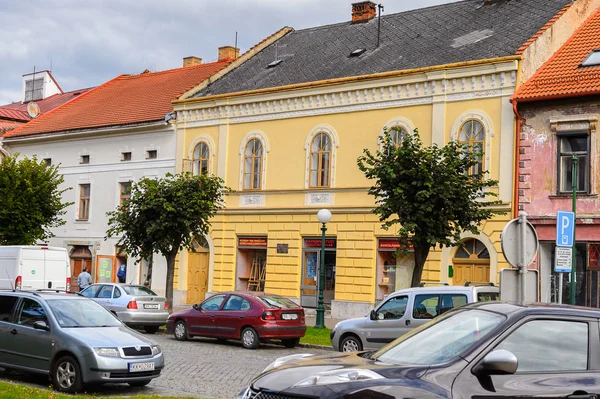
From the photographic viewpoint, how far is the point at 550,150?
26.0 m

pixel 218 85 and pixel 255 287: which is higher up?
pixel 218 85

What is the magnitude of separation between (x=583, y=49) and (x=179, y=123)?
16.8m

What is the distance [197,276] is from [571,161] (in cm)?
1612

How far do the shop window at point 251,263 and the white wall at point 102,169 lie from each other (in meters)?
3.99

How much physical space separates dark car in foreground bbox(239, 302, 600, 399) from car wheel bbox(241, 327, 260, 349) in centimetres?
1443

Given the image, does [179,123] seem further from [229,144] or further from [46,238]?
[46,238]

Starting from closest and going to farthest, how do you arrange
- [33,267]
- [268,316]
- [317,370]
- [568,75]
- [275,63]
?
[317,370] → [268,316] → [568,75] → [33,267] → [275,63]

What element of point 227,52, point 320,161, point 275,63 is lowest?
point 320,161

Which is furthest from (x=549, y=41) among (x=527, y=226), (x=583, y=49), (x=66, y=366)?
(x=66, y=366)

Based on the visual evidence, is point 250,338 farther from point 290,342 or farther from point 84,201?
point 84,201

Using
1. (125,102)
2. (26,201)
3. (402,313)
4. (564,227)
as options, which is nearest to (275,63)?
(125,102)

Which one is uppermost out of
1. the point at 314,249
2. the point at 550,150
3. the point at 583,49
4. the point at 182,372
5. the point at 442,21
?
the point at 442,21

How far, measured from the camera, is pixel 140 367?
13219 mm

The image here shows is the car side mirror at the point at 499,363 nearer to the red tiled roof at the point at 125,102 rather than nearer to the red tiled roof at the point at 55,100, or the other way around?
the red tiled roof at the point at 125,102
